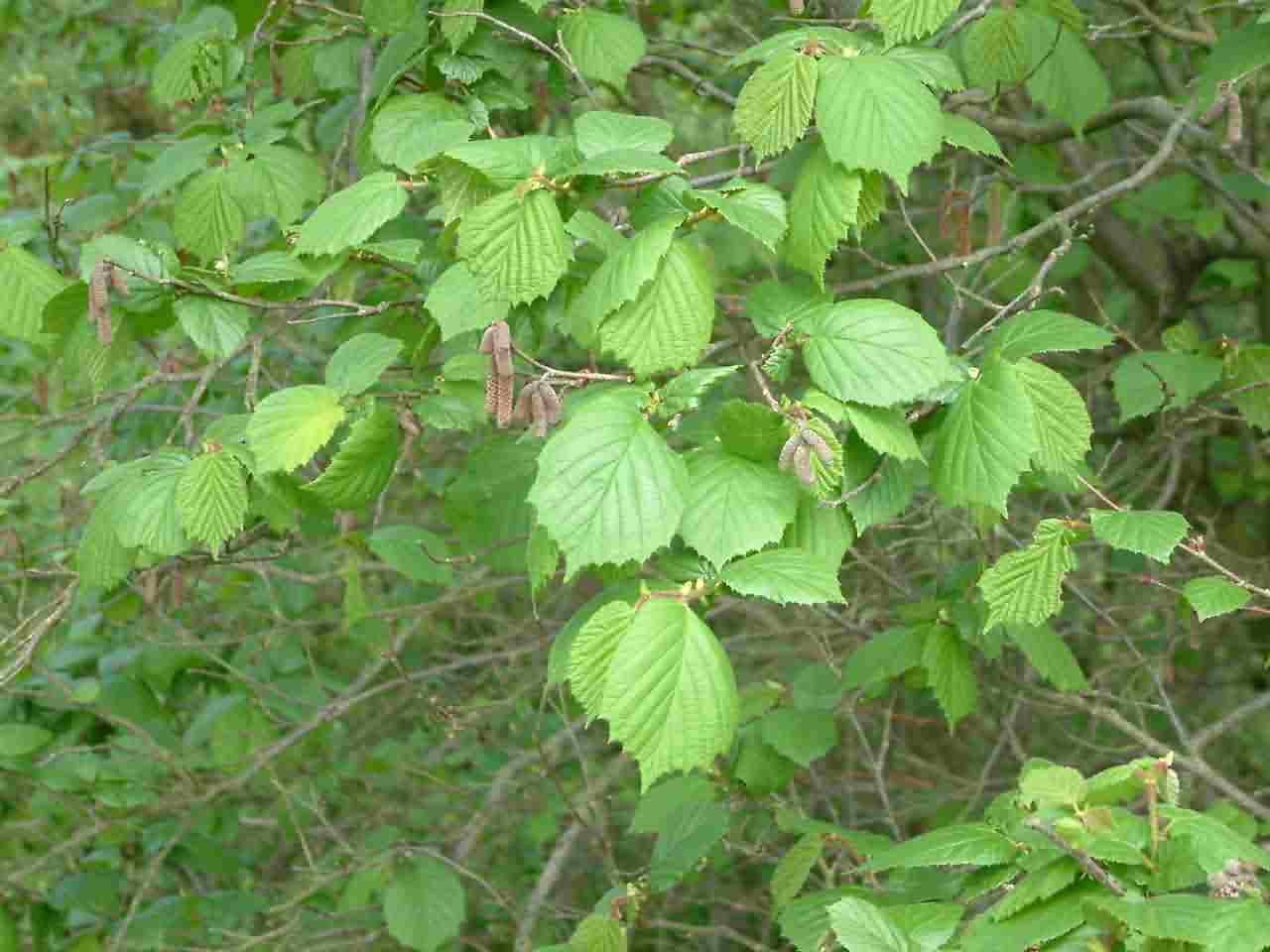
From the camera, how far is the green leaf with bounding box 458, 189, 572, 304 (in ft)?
5.69

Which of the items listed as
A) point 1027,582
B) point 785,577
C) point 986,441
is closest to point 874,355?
point 986,441

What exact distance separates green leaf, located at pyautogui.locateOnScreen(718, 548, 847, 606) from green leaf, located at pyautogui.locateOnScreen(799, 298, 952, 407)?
21cm

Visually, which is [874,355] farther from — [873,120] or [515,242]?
[515,242]

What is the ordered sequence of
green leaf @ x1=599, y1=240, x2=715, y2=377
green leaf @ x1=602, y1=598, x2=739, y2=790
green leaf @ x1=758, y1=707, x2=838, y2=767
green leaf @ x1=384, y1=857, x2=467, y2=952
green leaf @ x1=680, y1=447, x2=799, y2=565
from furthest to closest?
green leaf @ x1=384, y1=857, x2=467, y2=952 → green leaf @ x1=758, y1=707, x2=838, y2=767 → green leaf @ x1=599, y1=240, x2=715, y2=377 → green leaf @ x1=680, y1=447, x2=799, y2=565 → green leaf @ x1=602, y1=598, x2=739, y2=790

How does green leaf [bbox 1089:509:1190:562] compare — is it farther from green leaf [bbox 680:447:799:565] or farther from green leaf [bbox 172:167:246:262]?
green leaf [bbox 172:167:246:262]

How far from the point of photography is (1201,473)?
14.1 ft

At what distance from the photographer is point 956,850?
1702 millimetres

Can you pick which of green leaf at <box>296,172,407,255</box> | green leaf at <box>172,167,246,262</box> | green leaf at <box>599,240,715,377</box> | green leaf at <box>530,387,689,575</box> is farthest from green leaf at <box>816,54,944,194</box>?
green leaf at <box>172,167,246,262</box>

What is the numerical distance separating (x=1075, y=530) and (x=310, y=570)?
109 inches

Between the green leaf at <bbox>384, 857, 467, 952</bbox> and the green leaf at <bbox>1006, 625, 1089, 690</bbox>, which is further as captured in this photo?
the green leaf at <bbox>384, 857, 467, 952</bbox>

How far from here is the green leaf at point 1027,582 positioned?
2.12 meters

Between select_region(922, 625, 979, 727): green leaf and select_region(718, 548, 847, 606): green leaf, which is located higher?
select_region(718, 548, 847, 606): green leaf

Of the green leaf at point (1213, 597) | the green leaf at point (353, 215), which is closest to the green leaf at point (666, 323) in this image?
the green leaf at point (353, 215)

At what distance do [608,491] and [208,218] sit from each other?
132 centimetres
